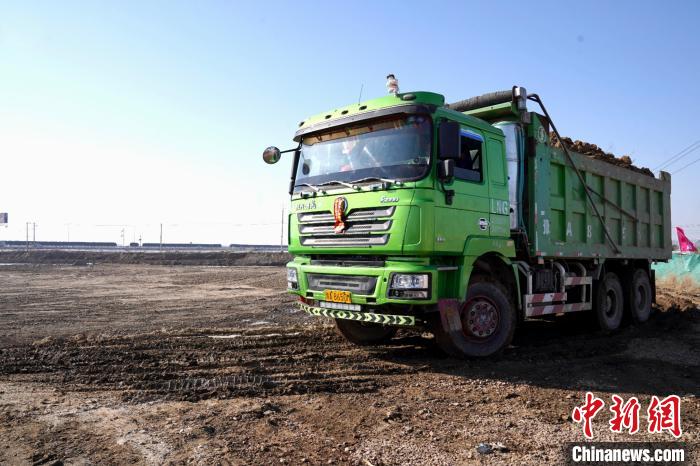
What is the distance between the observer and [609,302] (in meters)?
9.64

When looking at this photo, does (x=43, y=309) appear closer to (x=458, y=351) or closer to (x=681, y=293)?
(x=458, y=351)

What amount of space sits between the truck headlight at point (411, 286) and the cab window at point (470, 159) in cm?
138

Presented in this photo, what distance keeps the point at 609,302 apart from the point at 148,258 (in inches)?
1278

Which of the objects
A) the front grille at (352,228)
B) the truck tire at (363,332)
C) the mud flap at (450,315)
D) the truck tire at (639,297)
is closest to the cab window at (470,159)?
the front grille at (352,228)

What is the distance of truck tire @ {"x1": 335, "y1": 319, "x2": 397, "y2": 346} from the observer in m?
7.65

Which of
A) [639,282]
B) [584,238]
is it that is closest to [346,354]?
[584,238]

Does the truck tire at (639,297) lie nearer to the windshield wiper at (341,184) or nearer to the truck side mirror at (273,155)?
the windshield wiper at (341,184)

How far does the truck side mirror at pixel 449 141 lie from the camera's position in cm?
581

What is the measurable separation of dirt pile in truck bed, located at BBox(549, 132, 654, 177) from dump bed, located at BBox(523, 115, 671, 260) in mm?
165

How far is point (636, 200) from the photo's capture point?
1007 centimetres

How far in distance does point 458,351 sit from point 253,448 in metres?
3.32

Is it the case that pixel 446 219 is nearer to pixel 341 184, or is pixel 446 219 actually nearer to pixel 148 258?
pixel 341 184

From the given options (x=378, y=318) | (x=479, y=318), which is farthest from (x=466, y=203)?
(x=378, y=318)

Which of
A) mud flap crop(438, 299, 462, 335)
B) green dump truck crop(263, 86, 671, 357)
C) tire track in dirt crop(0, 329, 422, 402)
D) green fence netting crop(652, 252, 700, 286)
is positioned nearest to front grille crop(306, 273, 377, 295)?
green dump truck crop(263, 86, 671, 357)
